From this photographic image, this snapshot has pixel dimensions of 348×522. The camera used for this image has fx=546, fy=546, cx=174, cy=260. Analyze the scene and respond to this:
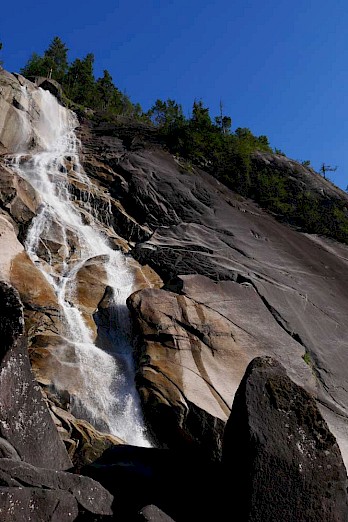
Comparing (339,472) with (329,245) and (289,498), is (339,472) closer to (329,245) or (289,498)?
(289,498)

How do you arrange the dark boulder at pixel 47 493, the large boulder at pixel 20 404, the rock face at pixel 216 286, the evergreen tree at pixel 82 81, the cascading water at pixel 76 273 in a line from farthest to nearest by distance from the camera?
the evergreen tree at pixel 82 81, the rock face at pixel 216 286, the cascading water at pixel 76 273, the large boulder at pixel 20 404, the dark boulder at pixel 47 493

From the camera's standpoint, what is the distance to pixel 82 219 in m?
24.4

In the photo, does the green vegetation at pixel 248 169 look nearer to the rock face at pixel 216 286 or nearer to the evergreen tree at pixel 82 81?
the rock face at pixel 216 286

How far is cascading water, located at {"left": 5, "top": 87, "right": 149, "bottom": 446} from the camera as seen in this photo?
1459cm

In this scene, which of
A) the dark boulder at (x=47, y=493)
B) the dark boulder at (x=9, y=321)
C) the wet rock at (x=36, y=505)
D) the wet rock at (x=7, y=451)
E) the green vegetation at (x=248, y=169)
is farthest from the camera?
the green vegetation at (x=248, y=169)

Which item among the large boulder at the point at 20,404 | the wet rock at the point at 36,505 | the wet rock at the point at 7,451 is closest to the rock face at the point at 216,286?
the large boulder at the point at 20,404

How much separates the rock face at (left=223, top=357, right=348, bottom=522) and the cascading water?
5.96 m

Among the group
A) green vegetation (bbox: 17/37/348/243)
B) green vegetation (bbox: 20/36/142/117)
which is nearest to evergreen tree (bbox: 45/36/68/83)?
green vegetation (bbox: 20/36/142/117)

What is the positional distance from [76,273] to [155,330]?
4.71 m

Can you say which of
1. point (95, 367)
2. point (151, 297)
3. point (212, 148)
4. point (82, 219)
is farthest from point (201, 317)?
point (212, 148)

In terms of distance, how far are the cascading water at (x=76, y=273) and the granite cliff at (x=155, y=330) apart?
0.07 metres

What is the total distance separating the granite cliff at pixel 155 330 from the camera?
A: 8547 millimetres

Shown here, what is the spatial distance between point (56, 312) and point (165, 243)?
786cm

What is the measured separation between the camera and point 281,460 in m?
8.18
